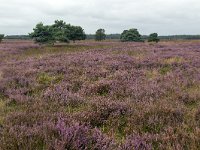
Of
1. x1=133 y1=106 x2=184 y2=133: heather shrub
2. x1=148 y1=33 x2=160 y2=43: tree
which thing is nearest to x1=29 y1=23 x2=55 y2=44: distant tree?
x1=148 y1=33 x2=160 y2=43: tree

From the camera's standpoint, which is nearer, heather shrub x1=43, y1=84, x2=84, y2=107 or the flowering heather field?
the flowering heather field

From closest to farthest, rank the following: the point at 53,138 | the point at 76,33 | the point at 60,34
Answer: the point at 53,138 < the point at 60,34 < the point at 76,33

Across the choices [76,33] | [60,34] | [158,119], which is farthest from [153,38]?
[158,119]

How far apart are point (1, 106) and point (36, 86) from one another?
2179 millimetres

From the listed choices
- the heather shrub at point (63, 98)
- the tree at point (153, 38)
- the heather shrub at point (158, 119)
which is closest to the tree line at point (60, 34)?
the tree at point (153, 38)

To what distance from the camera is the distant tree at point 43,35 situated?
47.2m

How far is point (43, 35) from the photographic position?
47531 mm

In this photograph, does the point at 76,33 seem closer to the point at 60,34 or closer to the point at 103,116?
the point at 60,34

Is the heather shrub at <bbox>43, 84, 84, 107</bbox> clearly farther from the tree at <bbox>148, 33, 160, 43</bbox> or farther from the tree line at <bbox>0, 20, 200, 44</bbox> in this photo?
the tree at <bbox>148, 33, 160, 43</bbox>

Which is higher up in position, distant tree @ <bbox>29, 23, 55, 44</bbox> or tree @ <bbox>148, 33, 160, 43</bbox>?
distant tree @ <bbox>29, 23, 55, 44</bbox>

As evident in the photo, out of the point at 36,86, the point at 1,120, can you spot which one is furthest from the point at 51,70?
the point at 1,120

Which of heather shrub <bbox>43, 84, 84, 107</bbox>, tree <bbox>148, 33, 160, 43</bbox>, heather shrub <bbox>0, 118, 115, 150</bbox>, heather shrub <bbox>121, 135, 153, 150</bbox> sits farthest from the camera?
tree <bbox>148, 33, 160, 43</bbox>

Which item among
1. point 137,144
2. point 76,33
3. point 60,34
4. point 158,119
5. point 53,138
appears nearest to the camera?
point 53,138

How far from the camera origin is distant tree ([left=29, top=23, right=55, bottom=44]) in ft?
155
